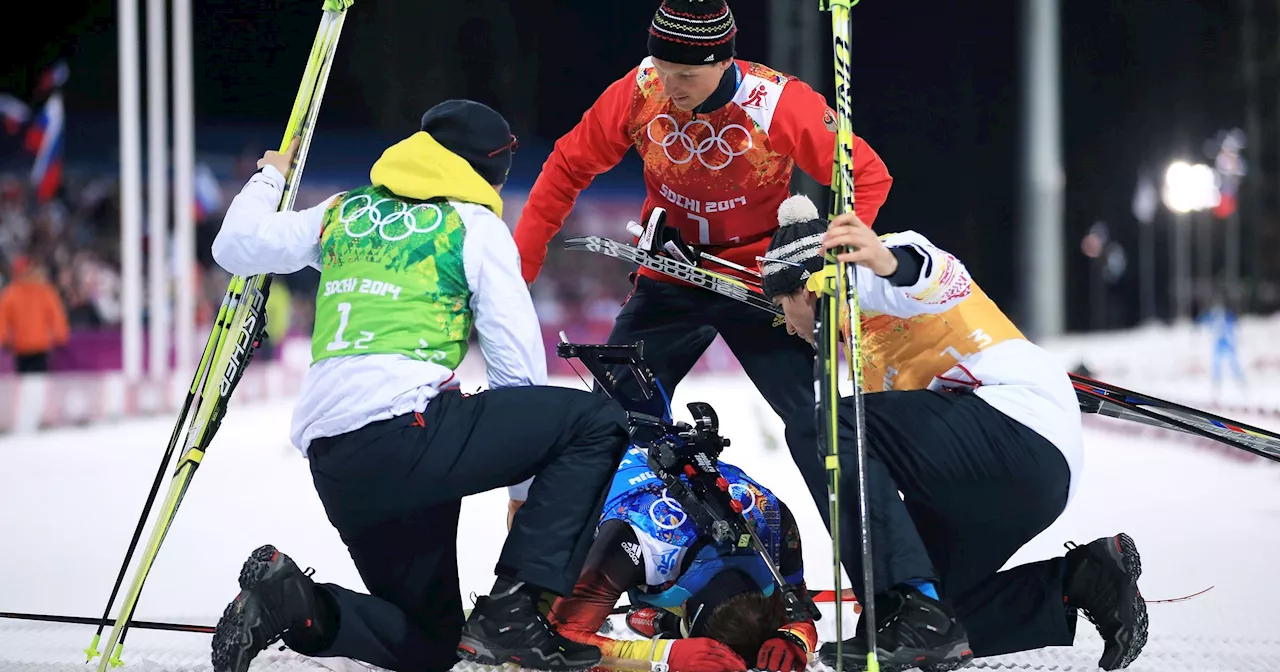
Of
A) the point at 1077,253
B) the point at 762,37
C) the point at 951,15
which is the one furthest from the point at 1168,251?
the point at 762,37

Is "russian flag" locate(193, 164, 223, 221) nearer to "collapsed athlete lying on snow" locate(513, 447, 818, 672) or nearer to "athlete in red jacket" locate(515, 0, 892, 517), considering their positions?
"athlete in red jacket" locate(515, 0, 892, 517)

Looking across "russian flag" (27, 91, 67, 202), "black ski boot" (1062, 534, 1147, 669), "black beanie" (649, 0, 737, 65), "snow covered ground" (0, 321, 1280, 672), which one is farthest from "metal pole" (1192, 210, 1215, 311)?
"black ski boot" (1062, 534, 1147, 669)

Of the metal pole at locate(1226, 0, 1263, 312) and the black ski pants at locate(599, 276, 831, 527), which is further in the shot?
the metal pole at locate(1226, 0, 1263, 312)

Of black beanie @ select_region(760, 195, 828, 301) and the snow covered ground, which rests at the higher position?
black beanie @ select_region(760, 195, 828, 301)

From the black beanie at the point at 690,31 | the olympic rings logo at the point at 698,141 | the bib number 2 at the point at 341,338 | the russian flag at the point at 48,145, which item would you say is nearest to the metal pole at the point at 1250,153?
the russian flag at the point at 48,145

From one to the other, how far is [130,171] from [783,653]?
9783mm

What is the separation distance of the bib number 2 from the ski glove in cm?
102

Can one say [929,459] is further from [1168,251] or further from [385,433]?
[1168,251]

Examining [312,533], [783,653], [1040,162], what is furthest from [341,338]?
[1040,162]

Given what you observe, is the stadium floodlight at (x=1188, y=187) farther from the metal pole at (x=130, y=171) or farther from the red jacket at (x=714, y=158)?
the red jacket at (x=714, y=158)

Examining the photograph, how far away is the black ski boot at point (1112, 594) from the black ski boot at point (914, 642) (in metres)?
0.42

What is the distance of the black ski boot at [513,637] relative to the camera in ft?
8.02

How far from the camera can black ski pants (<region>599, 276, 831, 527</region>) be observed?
11.3 feet

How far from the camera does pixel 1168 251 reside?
20359 millimetres
